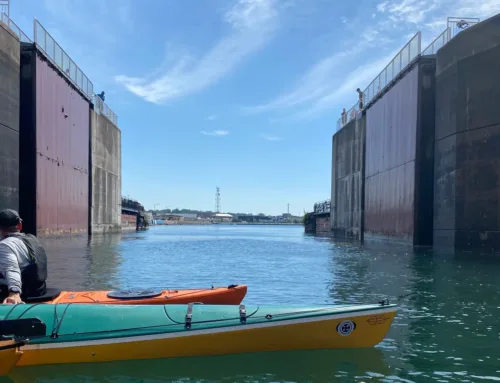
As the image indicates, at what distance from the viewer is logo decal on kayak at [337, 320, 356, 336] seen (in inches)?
223

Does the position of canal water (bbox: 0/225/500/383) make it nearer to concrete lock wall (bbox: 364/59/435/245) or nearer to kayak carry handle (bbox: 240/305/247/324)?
kayak carry handle (bbox: 240/305/247/324)

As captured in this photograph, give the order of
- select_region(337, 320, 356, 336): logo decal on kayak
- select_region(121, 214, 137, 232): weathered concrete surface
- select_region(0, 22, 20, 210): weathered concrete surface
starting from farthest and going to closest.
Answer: select_region(121, 214, 137, 232): weathered concrete surface → select_region(0, 22, 20, 210): weathered concrete surface → select_region(337, 320, 356, 336): logo decal on kayak

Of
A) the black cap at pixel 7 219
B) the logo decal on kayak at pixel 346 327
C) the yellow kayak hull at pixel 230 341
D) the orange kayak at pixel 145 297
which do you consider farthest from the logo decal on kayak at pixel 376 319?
the black cap at pixel 7 219

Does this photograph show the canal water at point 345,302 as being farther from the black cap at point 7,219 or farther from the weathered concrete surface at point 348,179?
the weathered concrete surface at point 348,179

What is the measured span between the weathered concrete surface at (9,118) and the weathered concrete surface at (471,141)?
66.1 feet

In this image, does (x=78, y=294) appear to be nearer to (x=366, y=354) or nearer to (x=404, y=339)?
(x=366, y=354)

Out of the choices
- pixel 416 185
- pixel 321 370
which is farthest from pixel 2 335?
pixel 416 185

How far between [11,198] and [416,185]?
65.3 feet

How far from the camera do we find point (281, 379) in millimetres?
5180

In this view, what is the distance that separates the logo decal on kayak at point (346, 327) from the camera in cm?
566

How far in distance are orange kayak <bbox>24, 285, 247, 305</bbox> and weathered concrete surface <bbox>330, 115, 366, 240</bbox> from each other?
32.4 meters

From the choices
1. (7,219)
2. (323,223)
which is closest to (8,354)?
(7,219)

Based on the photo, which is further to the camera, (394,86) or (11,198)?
(394,86)

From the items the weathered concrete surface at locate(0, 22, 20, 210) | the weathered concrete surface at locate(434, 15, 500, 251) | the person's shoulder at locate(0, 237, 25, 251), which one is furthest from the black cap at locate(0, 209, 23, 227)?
the weathered concrete surface at locate(434, 15, 500, 251)
